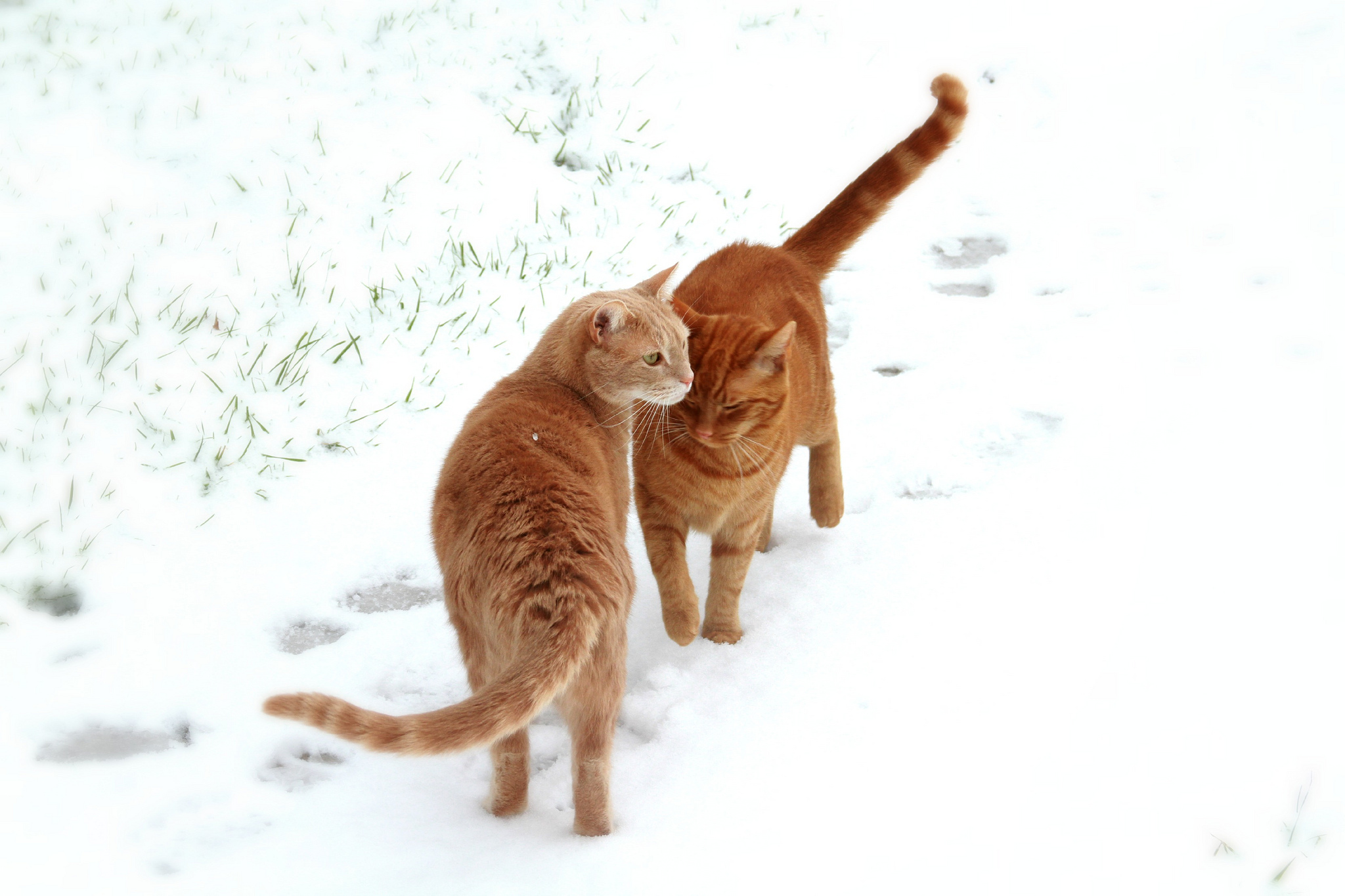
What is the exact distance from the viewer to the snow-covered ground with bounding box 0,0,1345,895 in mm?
2074

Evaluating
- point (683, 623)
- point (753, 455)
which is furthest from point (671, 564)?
point (753, 455)

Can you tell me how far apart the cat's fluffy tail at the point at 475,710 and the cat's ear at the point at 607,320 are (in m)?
0.81

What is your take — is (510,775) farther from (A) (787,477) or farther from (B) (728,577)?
(A) (787,477)

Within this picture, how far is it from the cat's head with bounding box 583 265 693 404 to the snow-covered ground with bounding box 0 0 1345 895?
2.36 ft

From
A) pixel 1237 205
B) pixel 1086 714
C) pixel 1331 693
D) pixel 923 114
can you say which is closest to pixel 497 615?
pixel 1086 714

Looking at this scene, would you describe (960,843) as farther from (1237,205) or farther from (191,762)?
(1237,205)

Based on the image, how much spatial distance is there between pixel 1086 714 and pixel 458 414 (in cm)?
211

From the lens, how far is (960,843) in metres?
2.01

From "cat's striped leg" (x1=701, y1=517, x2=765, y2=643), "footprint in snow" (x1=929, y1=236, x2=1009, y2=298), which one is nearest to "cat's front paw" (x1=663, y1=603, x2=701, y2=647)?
"cat's striped leg" (x1=701, y1=517, x2=765, y2=643)

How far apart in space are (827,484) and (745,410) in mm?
586

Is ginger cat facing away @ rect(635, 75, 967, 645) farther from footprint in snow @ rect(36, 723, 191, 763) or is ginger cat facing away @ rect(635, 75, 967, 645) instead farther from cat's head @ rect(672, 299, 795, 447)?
footprint in snow @ rect(36, 723, 191, 763)

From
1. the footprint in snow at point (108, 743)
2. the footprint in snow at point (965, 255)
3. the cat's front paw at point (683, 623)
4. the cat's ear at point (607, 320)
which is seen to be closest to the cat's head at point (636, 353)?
the cat's ear at point (607, 320)

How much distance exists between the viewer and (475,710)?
1.74 m

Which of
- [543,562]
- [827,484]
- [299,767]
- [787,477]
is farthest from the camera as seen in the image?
[787,477]
